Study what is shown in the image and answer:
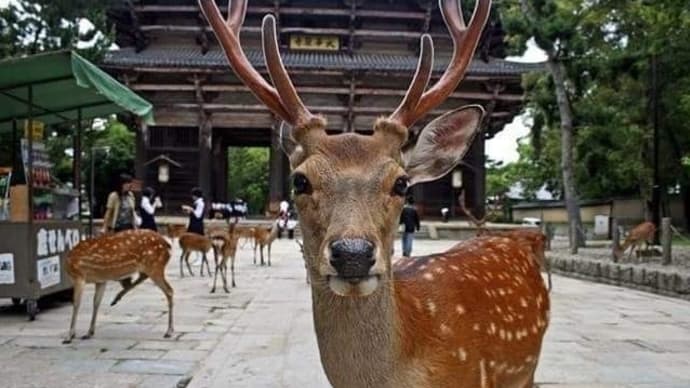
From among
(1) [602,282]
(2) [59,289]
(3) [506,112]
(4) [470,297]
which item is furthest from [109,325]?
(3) [506,112]

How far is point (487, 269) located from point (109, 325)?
4.77 meters

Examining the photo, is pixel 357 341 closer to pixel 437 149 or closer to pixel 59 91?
pixel 437 149

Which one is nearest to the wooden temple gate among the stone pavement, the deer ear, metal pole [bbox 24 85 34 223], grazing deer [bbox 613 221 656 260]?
grazing deer [bbox 613 221 656 260]

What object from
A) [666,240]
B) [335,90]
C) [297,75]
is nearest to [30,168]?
[666,240]

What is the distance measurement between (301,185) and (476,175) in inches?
952

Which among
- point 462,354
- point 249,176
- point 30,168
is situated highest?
point 249,176

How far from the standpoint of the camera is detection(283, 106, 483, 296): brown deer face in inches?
74.8

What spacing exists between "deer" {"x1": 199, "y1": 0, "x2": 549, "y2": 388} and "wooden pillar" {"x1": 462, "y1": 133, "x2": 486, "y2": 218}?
2308cm

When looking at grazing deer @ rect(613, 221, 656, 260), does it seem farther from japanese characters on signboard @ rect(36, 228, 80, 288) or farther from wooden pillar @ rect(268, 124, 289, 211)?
wooden pillar @ rect(268, 124, 289, 211)

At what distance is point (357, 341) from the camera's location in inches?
86.3

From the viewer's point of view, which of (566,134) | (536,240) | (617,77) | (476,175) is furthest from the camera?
(476,175)

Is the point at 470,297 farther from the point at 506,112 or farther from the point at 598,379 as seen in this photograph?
the point at 506,112

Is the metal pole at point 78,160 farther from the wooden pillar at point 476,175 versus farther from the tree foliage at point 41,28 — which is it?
the wooden pillar at point 476,175

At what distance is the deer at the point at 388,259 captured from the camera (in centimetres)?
207
